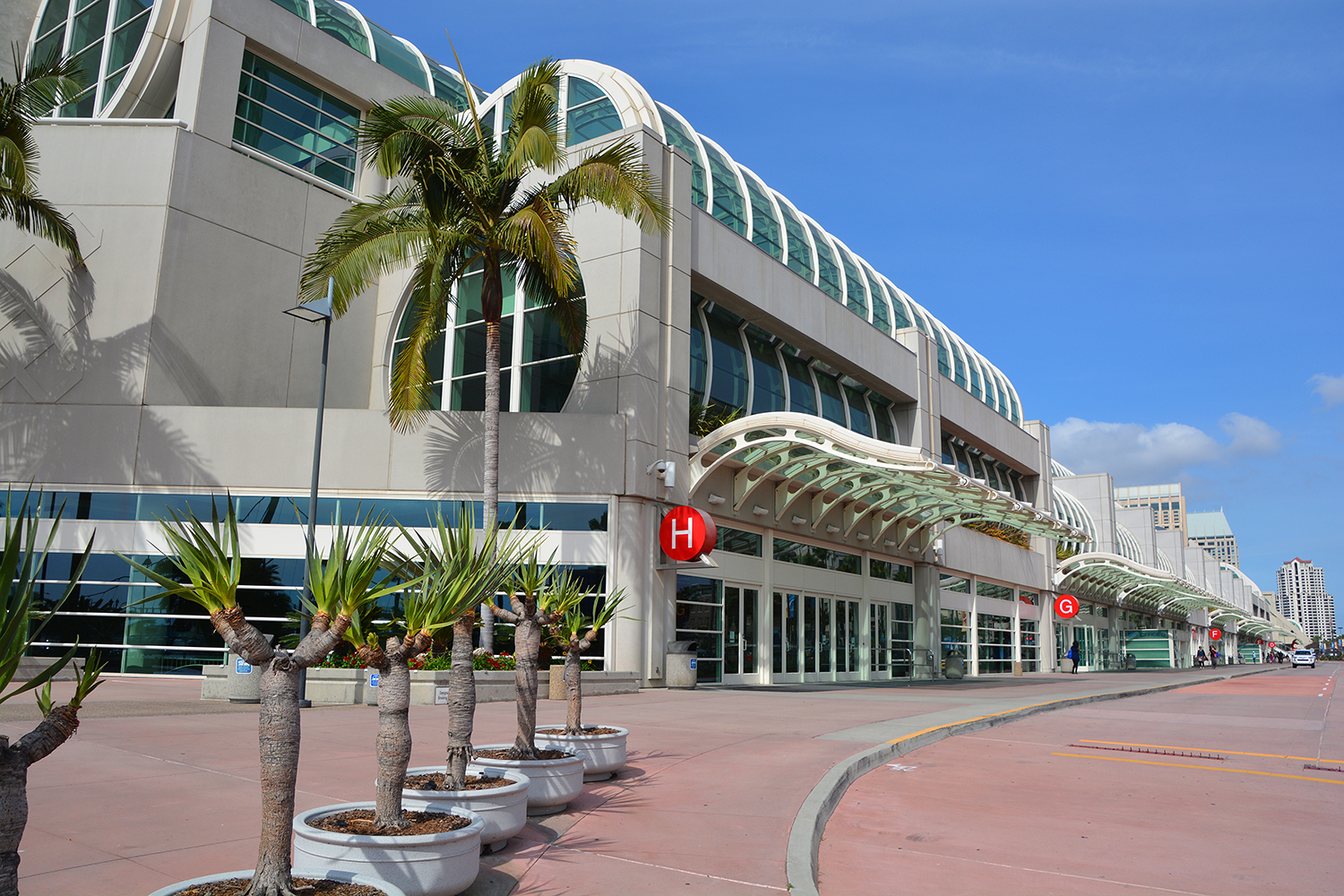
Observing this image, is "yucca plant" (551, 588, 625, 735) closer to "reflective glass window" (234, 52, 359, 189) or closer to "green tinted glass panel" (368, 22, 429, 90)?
"reflective glass window" (234, 52, 359, 189)

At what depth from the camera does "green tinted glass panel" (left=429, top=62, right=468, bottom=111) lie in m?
34.1

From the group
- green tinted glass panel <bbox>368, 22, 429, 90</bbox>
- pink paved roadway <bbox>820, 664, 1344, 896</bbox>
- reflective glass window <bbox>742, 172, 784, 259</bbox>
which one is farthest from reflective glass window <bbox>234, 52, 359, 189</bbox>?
pink paved roadway <bbox>820, 664, 1344, 896</bbox>

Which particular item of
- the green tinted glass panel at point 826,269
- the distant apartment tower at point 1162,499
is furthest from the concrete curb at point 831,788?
the distant apartment tower at point 1162,499

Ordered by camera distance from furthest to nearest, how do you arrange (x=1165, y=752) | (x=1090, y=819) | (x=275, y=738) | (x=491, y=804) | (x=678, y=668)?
1. (x=678, y=668)
2. (x=1165, y=752)
3. (x=1090, y=819)
4. (x=491, y=804)
5. (x=275, y=738)

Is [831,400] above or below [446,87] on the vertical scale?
below

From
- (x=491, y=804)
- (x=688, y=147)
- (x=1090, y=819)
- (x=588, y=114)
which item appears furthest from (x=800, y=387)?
(x=491, y=804)

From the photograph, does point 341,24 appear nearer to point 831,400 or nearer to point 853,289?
point 853,289

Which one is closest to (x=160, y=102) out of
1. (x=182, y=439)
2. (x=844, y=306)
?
(x=182, y=439)

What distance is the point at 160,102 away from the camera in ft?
98.4

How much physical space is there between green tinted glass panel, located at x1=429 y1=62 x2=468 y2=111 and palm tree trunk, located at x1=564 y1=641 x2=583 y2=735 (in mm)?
28322

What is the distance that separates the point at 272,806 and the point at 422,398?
54.1 feet

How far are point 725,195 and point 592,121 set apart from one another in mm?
4655

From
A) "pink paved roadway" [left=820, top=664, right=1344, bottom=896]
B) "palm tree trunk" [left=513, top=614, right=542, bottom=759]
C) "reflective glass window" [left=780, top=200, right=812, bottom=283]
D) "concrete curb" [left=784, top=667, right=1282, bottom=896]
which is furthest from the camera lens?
"reflective glass window" [left=780, top=200, right=812, bottom=283]

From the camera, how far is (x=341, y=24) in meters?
31.5
